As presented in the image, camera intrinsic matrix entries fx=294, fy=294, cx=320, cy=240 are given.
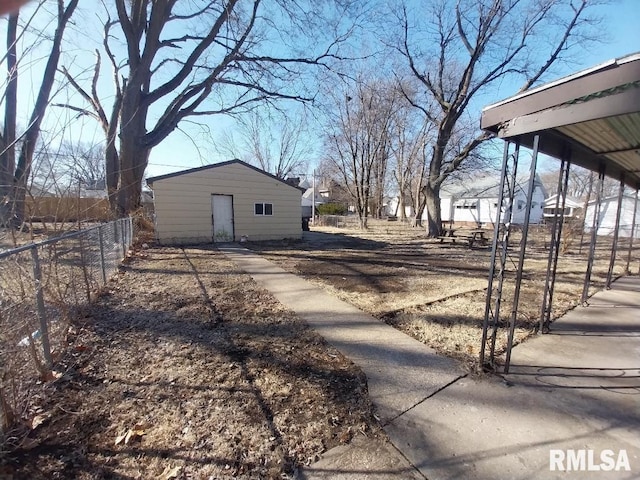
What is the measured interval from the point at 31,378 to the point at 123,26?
45.3 ft

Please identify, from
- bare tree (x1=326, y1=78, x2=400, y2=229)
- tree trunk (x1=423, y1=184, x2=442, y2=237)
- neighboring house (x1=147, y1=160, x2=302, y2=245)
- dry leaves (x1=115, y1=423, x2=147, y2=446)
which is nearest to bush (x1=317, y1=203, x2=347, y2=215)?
bare tree (x1=326, y1=78, x2=400, y2=229)

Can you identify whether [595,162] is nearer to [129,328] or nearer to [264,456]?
[264,456]

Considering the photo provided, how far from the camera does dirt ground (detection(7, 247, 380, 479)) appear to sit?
Result: 183cm

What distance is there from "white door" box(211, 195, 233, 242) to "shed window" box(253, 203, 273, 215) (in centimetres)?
118

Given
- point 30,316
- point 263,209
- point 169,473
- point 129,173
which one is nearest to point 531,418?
point 169,473

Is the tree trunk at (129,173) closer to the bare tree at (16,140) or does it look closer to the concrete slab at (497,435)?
the bare tree at (16,140)

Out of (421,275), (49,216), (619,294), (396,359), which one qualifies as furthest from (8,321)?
(619,294)

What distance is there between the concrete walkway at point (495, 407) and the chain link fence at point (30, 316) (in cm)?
214

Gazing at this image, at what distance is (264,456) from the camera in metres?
1.88

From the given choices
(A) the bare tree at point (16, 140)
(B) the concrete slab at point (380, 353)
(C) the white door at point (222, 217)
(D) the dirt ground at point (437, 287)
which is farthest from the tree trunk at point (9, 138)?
(C) the white door at point (222, 217)

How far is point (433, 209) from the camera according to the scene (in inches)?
648

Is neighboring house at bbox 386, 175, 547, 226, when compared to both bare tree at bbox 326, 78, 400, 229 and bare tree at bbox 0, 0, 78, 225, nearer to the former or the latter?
bare tree at bbox 326, 78, 400, 229

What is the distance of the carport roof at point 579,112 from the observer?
185cm

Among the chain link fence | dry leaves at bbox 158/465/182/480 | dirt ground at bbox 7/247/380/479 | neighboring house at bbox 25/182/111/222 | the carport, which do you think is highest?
the carport
